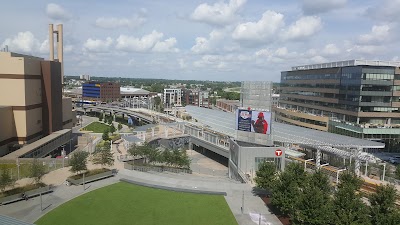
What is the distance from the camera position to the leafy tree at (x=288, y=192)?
3356 centimetres

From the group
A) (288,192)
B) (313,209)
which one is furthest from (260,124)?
(313,209)

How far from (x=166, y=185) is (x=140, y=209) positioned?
28.4 ft

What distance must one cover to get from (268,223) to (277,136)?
1275 inches

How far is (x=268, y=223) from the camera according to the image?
34562 mm

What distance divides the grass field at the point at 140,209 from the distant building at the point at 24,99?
3058 centimetres

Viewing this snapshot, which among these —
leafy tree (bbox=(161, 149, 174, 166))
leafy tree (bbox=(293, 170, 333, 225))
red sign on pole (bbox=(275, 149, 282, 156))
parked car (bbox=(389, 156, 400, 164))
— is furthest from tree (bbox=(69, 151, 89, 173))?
parked car (bbox=(389, 156, 400, 164))

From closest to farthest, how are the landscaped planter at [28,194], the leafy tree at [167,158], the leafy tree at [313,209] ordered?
1. the leafy tree at [313,209]
2. the landscaped planter at [28,194]
3. the leafy tree at [167,158]

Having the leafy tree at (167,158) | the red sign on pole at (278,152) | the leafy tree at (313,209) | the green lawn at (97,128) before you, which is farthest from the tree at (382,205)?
the green lawn at (97,128)

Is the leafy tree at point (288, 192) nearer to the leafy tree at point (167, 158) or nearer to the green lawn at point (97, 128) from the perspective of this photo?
the leafy tree at point (167, 158)

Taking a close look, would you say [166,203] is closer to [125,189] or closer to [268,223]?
[125,189]

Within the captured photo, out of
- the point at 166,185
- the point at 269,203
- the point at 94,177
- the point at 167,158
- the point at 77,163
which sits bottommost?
the point at 166,185

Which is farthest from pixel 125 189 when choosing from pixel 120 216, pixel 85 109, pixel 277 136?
pixel 85 109

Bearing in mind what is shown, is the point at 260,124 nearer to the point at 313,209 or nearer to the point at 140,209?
the point at 140,209

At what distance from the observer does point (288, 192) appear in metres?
35.0
